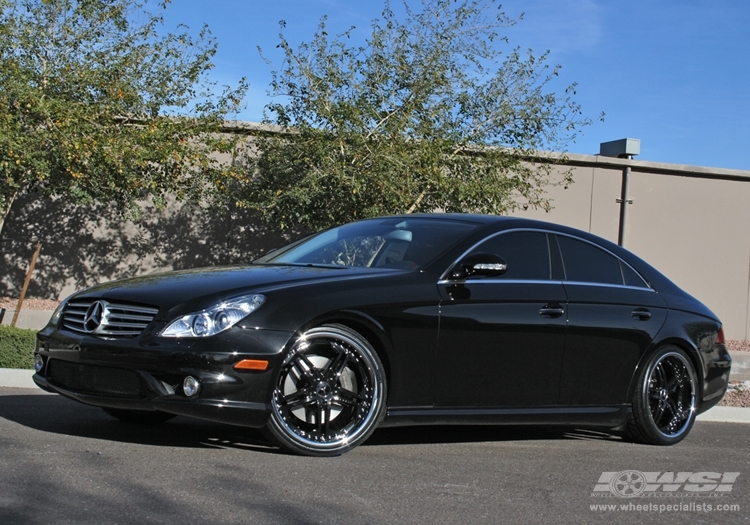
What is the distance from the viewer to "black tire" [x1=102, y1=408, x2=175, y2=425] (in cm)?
634

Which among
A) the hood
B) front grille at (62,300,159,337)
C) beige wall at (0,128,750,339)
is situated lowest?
front grille at (62,300,159,337)

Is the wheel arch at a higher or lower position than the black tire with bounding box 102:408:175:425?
higher

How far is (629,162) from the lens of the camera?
790 inches

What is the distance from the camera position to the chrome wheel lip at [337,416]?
5.34m

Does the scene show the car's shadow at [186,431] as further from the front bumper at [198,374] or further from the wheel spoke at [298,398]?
the front bumper at [198,374]

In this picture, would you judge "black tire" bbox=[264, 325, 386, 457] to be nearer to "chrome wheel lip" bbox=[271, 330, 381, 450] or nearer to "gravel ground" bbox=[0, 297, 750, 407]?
"chrome wheel lip" bbox=[271, 330, 381, 450]

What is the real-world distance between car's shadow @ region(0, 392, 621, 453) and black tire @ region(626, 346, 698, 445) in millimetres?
408

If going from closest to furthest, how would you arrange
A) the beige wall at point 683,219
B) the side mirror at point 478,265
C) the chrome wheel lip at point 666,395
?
1. the side mirror at point 478,265
2. the chrome wheel lip at point 666,395
3. the beige wall at point 683,219

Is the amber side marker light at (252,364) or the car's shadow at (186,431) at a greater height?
the amber side marker light at (252,364)

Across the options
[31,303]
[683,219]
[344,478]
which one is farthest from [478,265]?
[683,219]

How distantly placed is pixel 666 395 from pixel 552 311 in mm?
1376

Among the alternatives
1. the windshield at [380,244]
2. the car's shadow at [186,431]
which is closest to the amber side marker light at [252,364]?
the car's shadow at [186,431]

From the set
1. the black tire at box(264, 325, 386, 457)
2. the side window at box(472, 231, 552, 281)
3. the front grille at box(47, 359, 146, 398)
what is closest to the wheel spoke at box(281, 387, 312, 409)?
the black tire at box(264, 325, 386, 457)
